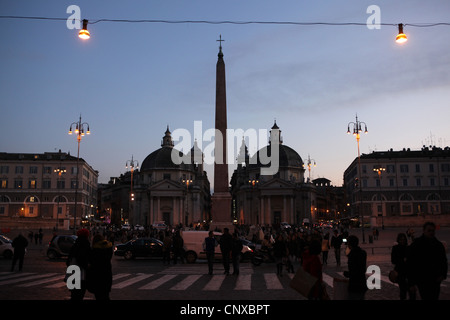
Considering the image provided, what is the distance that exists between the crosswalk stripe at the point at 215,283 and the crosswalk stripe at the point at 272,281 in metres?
1.55

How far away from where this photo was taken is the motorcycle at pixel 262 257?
71.2 ft

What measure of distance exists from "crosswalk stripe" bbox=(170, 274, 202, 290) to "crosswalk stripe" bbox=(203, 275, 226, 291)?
1.90 ft

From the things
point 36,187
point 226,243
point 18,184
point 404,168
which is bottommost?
point 226,243

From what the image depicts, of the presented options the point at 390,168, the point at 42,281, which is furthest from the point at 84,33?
the point at 390,168

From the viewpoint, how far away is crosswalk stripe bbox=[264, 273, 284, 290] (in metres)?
13.6

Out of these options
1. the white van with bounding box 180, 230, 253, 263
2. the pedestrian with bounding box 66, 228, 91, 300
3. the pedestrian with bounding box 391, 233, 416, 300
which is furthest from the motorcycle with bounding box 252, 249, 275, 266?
the pedestrian with bounding box 66, 228, 91, 300

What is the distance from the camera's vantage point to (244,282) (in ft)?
48.1

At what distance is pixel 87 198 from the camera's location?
3866 inches

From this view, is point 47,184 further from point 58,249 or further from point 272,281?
point 272,281

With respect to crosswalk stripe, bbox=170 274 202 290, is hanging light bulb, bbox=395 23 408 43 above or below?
above

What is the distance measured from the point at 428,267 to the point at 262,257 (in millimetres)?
16282

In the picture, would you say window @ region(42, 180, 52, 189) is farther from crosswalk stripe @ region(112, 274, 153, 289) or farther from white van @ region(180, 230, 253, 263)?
crosswalk stripe @ region(112, 274, 153, 289)

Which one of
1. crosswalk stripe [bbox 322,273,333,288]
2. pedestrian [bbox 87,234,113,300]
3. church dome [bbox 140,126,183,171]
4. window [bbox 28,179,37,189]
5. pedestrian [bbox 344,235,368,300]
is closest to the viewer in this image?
pedestrian [bbox 344,235,368,300]

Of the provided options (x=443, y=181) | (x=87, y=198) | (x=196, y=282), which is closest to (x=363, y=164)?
(x=443, y=181)
